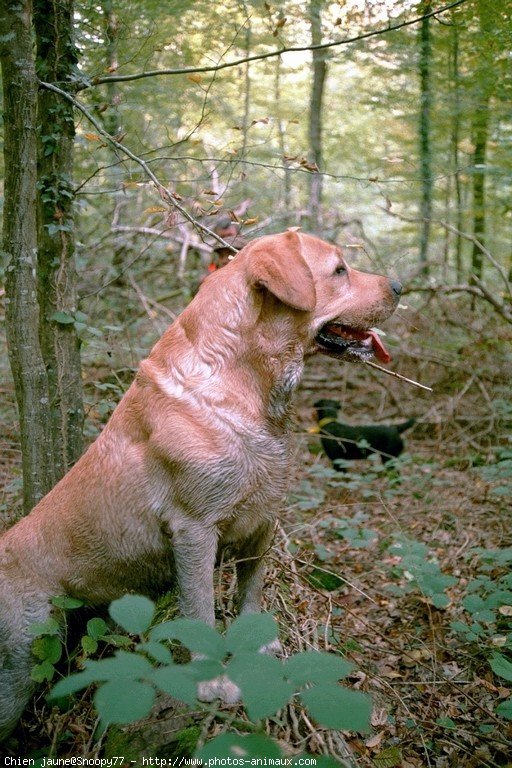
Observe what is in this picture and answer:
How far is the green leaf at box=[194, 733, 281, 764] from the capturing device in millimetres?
1616

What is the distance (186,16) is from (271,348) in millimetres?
5230

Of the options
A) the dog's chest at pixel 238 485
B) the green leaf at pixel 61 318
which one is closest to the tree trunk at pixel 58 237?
the green leaf at pixel 61 318

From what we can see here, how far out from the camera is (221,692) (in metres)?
2.72

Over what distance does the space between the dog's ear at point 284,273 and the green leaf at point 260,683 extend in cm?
162

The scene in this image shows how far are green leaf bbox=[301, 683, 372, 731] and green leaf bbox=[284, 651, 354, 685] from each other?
4 centimetres

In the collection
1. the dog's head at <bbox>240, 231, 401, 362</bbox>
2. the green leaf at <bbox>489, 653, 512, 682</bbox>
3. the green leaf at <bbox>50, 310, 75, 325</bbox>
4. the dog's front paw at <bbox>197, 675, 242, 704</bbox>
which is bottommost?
the green leaf at <bbox>489, 653, 512, 682</bbox>

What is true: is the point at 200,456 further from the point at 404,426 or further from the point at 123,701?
the point at 404,426

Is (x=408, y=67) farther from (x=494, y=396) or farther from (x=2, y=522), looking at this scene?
(x=2, y=522)

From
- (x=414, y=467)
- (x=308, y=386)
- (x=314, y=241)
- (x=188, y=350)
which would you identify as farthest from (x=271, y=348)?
(x=308, y=386)

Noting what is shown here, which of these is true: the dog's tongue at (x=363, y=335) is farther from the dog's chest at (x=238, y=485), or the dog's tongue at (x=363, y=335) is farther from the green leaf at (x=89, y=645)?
the green leaf at (x=89, y=645)

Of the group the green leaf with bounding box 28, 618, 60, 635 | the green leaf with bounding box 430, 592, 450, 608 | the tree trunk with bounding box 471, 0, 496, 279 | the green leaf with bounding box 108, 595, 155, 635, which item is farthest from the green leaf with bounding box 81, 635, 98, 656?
the tree trunk with bounding box 471, 0, 496, 279

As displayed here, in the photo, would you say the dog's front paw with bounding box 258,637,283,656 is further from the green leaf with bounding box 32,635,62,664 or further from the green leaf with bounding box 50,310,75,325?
the green leaf with bounding box 50,310,75,325

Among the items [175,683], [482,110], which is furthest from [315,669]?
[482,110]

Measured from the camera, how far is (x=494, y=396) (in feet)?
28.7
